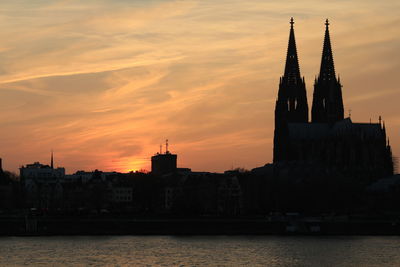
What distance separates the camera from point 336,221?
119 metres

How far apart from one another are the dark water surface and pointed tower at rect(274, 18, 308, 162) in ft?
186

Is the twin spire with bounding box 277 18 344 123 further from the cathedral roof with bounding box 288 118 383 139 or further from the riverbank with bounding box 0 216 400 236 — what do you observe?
the riverbank with bounding box 0 216 400 236

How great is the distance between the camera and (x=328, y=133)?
541 feet

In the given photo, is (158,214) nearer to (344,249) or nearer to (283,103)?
(344,249)

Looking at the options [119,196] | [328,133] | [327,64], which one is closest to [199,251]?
[328,133]

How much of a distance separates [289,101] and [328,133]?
7645 millimetres

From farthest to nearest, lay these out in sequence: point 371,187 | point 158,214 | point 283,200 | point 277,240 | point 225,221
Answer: point 371,187 → point 283,200 → point 158,214 → point 225,221 → point 277,240

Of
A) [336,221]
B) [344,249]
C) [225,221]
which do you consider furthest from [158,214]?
[344,249]

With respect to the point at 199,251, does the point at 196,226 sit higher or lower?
higher

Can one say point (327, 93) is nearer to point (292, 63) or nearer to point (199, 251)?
point (292, 63)

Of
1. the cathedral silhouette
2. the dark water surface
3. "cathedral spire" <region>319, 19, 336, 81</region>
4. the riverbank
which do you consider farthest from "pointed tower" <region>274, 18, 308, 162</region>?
the dark water surface

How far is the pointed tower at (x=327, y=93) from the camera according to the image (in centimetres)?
16550

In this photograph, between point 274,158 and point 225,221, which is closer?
point 225,221

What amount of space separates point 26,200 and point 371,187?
51306mm
